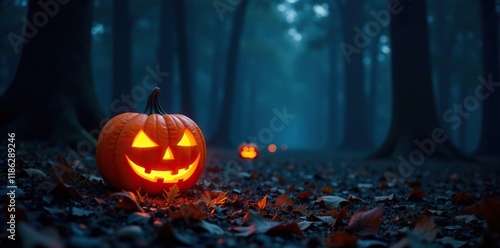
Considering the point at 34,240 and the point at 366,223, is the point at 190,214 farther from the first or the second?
the point at 366,223

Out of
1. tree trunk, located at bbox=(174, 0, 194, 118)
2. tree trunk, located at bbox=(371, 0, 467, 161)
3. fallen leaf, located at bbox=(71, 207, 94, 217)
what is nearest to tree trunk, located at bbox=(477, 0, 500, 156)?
tree trunk, located at bbox=(371, 0, 467, 161)

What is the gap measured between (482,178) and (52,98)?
24.8 ft

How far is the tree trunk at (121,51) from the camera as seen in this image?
15766 millimetres

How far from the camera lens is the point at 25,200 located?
2.65 metres

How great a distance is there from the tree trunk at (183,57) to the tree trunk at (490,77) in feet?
36.0

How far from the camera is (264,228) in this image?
Answer: 97.3 inches

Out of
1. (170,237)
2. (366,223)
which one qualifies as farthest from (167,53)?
(170,237)

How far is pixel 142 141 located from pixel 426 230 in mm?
2426

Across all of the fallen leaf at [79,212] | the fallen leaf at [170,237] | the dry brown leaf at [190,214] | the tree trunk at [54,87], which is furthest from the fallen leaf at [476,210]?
the tree trunk at [54,87]

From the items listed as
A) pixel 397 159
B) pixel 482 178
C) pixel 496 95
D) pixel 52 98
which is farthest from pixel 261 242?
pixel 496 95

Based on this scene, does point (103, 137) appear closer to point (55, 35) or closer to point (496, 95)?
point (55, 35)

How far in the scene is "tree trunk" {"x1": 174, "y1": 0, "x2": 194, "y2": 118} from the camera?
14.3 m

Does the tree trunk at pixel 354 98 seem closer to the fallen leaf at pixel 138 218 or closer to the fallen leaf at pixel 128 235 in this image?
the fallen leaf at pixel 138 218

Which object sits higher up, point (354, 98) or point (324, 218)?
point (354, 98)
